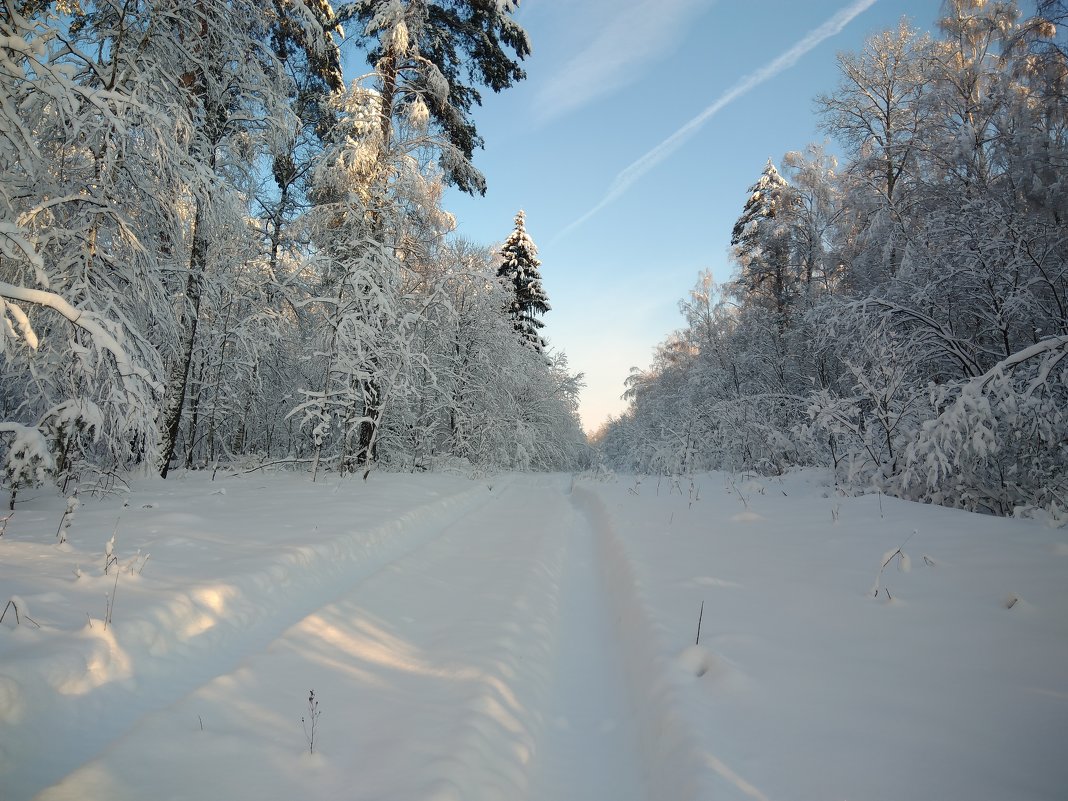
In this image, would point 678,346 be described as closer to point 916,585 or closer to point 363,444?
point 363,444

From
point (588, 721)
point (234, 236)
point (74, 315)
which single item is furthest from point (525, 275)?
point (588, 721)

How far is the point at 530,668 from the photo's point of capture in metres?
3.22

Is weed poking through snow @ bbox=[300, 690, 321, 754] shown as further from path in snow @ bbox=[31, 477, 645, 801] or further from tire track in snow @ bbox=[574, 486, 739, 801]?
tire track in snow @ bbox=[574, 486, 739, 801]

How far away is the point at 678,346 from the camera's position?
30.6 m

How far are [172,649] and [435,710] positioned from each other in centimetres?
202

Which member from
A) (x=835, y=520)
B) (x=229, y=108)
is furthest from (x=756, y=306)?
(x=229, y=108)

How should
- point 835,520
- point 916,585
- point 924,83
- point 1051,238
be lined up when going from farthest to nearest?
point 924,83 < point 1051,238 < point 835,520 < point 916,585

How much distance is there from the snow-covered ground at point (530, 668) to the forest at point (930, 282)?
70.3 inches

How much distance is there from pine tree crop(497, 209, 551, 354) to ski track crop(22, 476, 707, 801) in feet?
73.0

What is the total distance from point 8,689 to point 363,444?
10.3m

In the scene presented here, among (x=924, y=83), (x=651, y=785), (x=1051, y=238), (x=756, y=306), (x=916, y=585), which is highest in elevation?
(x=924, y=83)

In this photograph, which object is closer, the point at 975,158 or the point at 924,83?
the point at 975,158

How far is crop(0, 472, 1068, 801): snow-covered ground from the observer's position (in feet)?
6.90

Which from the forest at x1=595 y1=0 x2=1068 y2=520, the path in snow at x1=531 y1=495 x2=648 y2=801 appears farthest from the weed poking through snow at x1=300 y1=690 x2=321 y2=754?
the forest at x1=595 y1=0 x2=1068 y2=520
